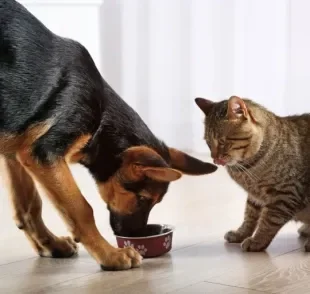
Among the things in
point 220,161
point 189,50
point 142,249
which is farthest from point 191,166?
point 189,50

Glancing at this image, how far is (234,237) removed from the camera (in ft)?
6.93

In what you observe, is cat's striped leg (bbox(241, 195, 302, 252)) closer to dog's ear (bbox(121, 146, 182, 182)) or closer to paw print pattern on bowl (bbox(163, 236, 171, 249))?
paw print pattern on bowl (bbox(163, 236, 171, 249))

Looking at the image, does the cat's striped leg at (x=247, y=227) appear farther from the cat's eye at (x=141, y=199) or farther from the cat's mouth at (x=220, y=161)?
the cat's eye at (x=141, y=199)

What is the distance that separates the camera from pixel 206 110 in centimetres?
214

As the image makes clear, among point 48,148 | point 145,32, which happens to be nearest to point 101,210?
point 48,148

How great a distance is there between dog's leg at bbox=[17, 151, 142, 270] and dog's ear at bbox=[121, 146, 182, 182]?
0.14 metres

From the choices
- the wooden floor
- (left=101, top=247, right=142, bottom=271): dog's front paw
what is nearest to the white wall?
the wooden floor

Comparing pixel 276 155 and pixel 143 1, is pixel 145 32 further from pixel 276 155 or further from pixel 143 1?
pixel 276 155

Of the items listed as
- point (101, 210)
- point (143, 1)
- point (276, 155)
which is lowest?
point (101, 210)

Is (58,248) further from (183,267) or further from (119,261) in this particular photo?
(183,267)

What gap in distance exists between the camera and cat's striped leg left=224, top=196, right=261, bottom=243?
6.93 feet

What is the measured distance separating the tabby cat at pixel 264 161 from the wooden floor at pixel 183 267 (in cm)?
9

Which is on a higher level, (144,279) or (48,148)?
(48,148)

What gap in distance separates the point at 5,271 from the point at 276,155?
81 cm
